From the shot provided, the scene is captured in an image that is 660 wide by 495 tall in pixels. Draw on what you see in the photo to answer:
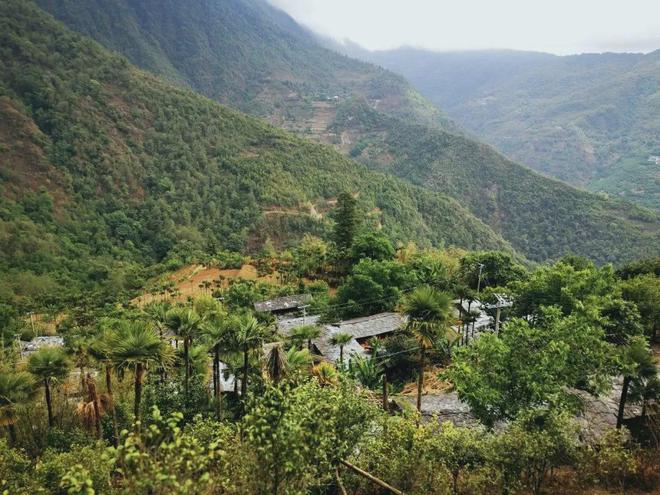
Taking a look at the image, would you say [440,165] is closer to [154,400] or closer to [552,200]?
[552,200]

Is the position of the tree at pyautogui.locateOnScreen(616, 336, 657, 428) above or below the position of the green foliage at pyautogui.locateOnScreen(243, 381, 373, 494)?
below

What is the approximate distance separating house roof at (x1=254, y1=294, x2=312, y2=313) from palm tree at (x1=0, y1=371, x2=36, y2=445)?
28010mm

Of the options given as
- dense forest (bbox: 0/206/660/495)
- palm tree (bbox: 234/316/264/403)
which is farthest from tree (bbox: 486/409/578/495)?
palm tree (bbox: 234/316/264/403)

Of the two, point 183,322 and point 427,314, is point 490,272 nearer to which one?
point 427,314

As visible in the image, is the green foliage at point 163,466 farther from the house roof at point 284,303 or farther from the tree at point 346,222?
the tree at point 346,222

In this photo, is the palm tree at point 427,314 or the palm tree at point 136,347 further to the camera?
the palm tree at point 427,314

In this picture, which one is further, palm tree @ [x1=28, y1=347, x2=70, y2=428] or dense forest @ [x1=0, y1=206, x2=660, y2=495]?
palm tree @ [x1=28, y1=347, x2=70, y2=428]

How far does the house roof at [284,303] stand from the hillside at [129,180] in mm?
27022

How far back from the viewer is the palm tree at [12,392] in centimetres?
2140

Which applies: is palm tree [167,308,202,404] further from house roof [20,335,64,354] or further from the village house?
the village house

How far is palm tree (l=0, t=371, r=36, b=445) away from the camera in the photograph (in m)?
21.4

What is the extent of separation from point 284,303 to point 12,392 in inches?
1230

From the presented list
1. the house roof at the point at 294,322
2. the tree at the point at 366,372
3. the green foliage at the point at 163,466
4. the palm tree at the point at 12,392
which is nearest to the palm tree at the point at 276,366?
the palm tree at the point at 12,392

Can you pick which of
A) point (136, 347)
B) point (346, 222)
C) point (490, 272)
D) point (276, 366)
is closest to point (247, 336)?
point (276, 366)
